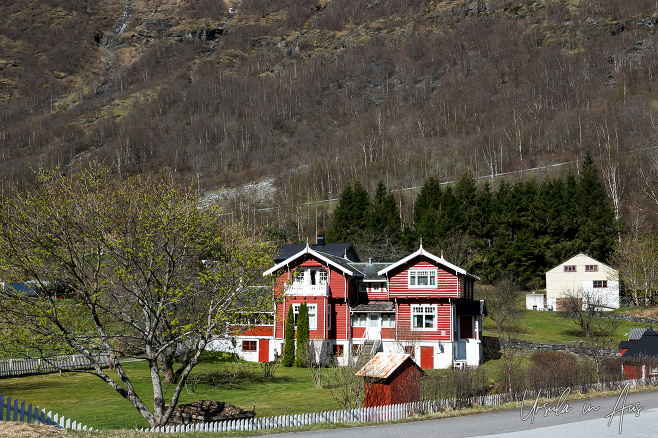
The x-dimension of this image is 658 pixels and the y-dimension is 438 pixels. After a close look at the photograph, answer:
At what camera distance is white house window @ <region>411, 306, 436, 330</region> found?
4678cm

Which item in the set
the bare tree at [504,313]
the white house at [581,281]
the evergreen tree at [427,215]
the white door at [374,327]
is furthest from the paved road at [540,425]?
the evergreen tree at [427,215]

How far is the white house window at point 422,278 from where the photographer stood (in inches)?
1853

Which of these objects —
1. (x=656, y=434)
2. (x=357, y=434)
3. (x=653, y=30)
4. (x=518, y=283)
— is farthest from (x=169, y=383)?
(x=653, y=30)

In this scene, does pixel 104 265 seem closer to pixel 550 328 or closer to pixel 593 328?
pixel 593 328

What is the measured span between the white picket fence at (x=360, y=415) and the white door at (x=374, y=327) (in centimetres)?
2003

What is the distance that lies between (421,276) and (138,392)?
23.5 m

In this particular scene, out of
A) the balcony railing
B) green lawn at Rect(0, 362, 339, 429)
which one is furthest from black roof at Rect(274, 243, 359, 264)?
green lawn at Rect(0, 362, 339, 429)

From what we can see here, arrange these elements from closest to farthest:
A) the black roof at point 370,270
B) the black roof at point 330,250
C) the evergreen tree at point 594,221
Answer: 1. the black roof at point 370,270
2. the black roof at point 330,250
3. the evergreen tree at point 594,221

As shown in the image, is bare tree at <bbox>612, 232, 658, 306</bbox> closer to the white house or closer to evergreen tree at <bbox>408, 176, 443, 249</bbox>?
the white house

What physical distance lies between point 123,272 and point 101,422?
8773 millimetres

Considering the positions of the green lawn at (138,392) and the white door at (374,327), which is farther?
the white door at (374,327)

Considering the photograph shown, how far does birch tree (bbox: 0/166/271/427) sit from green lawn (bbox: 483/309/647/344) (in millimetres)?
35971

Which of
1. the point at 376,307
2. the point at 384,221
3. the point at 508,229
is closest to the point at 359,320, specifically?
the point at 376,307

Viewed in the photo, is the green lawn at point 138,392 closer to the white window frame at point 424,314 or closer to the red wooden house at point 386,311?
the red wooden house at point 386,311
